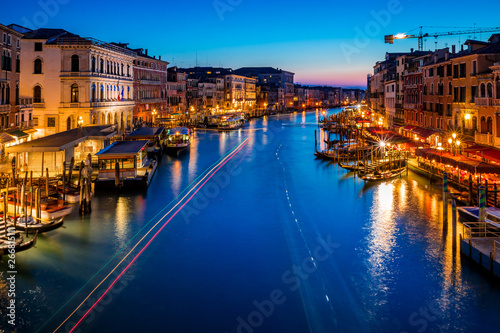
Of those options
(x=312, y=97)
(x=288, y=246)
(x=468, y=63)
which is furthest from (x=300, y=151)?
(x=312, y=97)

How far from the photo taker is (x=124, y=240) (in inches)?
527

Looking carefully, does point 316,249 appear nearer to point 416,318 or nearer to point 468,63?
point 416,318

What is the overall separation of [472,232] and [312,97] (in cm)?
15350

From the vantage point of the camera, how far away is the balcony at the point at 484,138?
21.1 metres

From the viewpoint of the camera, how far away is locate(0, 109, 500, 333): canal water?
882 cm

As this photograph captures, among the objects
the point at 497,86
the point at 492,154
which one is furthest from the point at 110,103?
the point at 492,154

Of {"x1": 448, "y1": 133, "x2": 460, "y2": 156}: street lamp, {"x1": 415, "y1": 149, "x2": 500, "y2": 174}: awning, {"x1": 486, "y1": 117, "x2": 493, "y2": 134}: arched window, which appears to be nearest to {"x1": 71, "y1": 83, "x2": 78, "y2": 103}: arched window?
{"x1": 415, "y1": 149, "x2": 500, "y2": 174}: awning

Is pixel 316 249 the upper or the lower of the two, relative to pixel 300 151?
lower

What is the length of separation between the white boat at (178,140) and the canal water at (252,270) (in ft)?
53.5

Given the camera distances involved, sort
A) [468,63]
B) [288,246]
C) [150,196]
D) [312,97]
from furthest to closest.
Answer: [312,97], [468,63], [150,196], [288,246]

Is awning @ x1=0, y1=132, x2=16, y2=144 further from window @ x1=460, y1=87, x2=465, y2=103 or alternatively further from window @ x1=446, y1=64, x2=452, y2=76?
window @ x1=446, y1=64, x2=452, y2=76

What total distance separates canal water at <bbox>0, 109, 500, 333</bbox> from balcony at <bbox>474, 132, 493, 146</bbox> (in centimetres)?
487

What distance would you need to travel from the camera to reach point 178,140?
37.0m

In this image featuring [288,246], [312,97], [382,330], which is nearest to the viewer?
[382,330]
